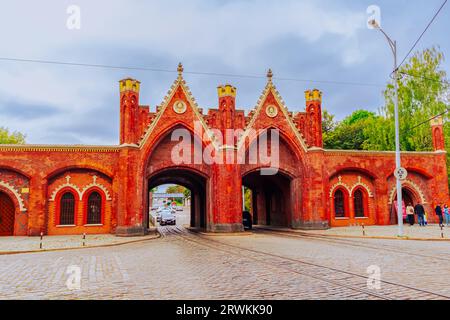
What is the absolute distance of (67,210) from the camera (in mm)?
25672

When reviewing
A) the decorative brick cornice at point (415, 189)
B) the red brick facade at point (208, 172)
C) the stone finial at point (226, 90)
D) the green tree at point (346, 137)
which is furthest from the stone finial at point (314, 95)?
the green tree at point (346, 137)

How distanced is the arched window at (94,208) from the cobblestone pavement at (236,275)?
12483 millimetres

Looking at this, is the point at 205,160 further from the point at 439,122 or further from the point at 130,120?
the point at 439,122

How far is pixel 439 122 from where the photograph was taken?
3148 cm

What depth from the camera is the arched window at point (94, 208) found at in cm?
2608

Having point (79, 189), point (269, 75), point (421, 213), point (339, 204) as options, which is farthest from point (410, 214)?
point (79, 189)

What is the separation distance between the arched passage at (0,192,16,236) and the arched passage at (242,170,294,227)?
55.1ft

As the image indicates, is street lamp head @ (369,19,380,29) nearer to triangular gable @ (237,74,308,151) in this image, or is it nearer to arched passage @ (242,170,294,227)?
triangular gable @ (237,74,308,151)

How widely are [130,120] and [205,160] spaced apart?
609cm

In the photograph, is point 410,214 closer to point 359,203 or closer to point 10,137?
point 359,203

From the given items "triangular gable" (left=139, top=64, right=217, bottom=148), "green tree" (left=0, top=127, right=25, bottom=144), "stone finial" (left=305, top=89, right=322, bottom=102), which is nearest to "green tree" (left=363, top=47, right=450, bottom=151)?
"stone finial" (left=305, top=89, right=322, bottom=102)

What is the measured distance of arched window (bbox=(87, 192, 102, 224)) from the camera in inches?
1027

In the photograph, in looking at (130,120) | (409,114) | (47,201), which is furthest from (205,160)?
(409,114)

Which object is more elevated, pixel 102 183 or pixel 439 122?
pixel 439 122
